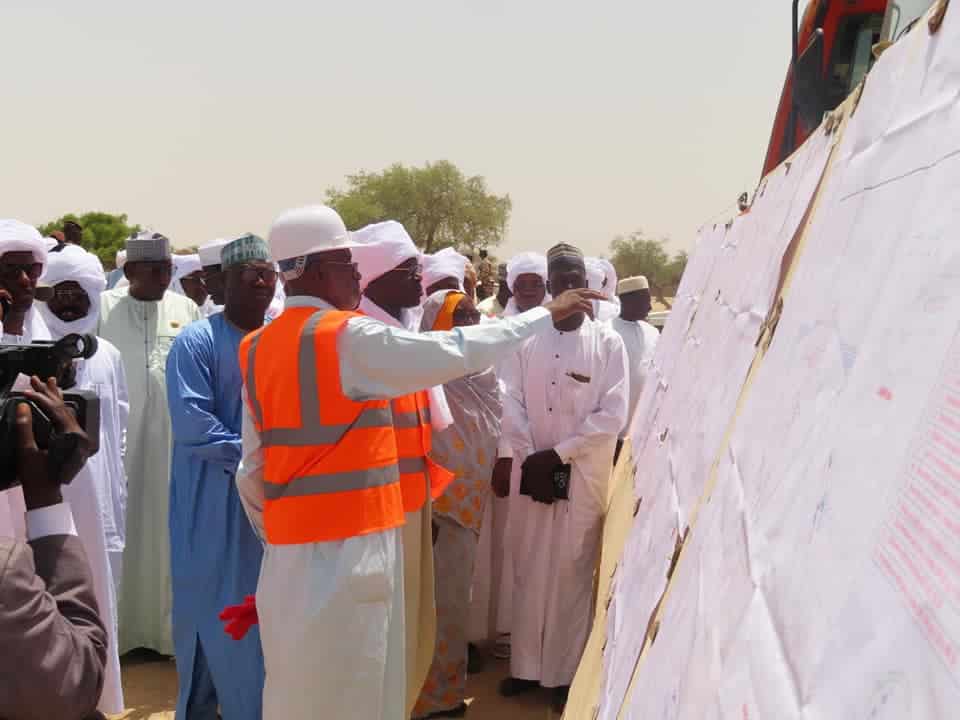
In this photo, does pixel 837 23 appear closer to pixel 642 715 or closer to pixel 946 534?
pixel 642 715

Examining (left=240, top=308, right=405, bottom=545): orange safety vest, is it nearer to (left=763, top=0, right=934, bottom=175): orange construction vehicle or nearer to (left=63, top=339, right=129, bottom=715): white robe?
(left=63, top=339, right=129, bottom=715): white robe

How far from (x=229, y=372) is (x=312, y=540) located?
1.33m

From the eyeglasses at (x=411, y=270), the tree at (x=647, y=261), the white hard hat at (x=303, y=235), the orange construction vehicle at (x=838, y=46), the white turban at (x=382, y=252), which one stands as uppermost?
the orange construction vehicle at (x=838, y=46)

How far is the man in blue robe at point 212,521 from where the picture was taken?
380 cm

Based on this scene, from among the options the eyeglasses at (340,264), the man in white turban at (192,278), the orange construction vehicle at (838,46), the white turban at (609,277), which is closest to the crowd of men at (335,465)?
the eyeglasses at (340,264)

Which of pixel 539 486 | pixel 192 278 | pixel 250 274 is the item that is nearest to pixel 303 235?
pixel 250 274

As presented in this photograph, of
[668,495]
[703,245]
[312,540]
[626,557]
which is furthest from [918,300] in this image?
[703,245]

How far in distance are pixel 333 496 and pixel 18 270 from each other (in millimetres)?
2235

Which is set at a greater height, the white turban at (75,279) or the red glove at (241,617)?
the white turban at (75,279)

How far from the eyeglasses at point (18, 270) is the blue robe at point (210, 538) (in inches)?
33.7

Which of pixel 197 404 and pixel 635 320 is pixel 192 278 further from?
pixel 197 404

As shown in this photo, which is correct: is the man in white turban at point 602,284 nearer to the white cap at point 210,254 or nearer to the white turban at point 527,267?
the white turban at point 527,267

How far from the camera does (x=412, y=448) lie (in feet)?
11.1

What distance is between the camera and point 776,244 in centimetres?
186
